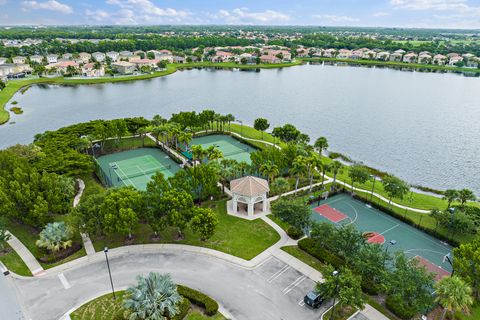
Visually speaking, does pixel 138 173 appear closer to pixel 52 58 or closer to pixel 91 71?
pixel 91 71

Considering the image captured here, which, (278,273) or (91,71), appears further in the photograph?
(91,71)

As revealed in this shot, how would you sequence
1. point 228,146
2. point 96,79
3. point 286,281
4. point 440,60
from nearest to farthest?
1. point 286,281
2. point 228,146
3. point 96,79
4. point 440,60

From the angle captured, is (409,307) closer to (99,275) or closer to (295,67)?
(99,275)

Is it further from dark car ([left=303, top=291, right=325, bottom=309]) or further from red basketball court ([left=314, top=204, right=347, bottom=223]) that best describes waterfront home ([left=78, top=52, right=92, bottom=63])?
dark car ([left=303, top=291, right=325, bottom=309])

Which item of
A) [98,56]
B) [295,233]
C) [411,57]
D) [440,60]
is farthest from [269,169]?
[440,60]

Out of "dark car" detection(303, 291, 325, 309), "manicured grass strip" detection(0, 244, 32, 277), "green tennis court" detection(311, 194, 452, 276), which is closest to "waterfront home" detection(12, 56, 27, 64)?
"manicured grass strip" detection(0, 244, 32, 277)

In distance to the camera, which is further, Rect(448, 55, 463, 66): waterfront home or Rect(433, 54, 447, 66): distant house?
Rect(433, 54, 447, 66): distant house

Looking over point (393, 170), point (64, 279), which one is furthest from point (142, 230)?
point (393, 170)
